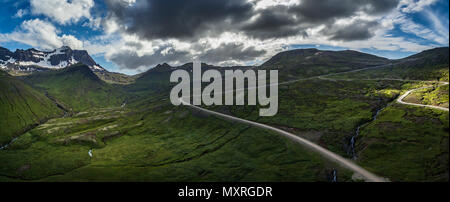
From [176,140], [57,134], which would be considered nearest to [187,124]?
[176,140]

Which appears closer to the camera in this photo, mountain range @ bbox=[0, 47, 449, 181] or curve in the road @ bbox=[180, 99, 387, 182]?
curve in the road @ bbox=[180, 99, 387, 182]

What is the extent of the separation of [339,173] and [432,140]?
2723 centimetres

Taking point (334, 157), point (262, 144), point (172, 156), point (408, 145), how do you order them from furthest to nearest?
point (172, 156) → point (262, 144) → point (334, 157) → point (408, 145)

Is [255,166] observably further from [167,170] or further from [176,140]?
[176,140]

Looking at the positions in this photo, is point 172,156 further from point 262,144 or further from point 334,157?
point 334,157

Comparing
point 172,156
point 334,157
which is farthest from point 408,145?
point 172,156

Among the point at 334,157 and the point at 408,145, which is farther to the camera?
the point at 334,157

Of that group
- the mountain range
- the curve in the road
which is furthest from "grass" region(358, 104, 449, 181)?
the curve in the road

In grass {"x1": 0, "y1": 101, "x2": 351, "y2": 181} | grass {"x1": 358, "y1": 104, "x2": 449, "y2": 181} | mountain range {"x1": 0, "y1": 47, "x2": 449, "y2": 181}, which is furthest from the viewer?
grass {"x1": 0, "y1": 101, "x2": 351, "y2": 181}

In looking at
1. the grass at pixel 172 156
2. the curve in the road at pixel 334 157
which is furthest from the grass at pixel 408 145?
the grass at pixel 172 156

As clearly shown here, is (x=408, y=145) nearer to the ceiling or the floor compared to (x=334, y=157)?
nearer to the ceiling

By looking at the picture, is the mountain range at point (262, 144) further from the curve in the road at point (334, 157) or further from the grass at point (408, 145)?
the curve in the road at point (334, 157)

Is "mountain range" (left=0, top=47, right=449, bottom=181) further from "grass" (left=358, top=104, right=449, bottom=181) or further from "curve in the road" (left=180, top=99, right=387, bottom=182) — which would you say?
"curve in the road" (left=180, top=99, right=387, bottom=182)

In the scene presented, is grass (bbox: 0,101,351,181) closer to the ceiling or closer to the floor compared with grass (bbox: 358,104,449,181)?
closer to the floor
